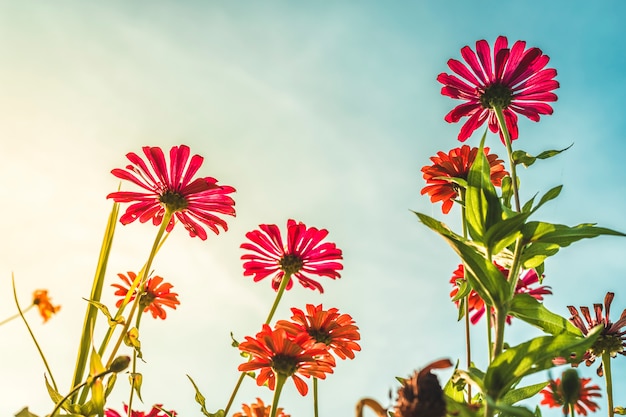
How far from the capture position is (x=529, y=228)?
105 cm

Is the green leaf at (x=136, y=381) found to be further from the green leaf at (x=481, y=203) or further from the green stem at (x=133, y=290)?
the green leaf at (x=481, y=203)

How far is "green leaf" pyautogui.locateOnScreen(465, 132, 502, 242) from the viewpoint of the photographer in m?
1.07

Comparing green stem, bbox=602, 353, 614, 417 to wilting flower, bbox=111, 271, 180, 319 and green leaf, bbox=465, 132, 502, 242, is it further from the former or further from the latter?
wilting flower, bbox=111, 271, 180, 319

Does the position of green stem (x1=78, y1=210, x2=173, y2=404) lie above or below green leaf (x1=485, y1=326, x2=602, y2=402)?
above

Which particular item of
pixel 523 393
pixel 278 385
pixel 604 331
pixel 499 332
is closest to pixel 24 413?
pixel 278 385

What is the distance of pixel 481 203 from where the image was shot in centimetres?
109

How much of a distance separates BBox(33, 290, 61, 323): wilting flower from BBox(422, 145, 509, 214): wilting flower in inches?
44.6

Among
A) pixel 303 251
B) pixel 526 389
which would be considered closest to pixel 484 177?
pixel 526 389

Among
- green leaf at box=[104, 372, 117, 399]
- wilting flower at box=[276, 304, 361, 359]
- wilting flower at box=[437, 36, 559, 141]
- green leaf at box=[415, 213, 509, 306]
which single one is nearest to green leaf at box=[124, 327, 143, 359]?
green leaf at box=[104, 372, 117, 399]

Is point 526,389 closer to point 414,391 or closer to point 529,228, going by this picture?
point 529,228

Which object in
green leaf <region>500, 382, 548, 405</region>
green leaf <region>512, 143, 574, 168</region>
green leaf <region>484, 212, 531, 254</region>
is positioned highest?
green leaf <region>512, 143, 574, 168</region>

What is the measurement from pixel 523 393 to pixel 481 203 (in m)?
0.43

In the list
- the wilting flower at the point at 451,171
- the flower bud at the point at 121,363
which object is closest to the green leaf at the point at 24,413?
the flower bud at the point at 121,363

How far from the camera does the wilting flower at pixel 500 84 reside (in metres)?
1.68
